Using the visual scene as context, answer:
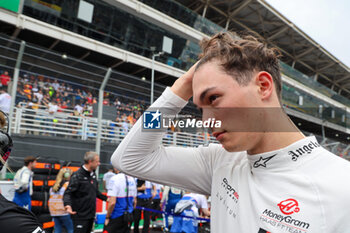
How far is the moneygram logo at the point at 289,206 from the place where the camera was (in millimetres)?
754

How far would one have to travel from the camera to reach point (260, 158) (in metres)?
0.88

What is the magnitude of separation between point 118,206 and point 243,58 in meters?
4.47

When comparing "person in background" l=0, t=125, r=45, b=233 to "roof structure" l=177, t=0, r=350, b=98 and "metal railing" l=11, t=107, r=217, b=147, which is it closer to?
"metal railing" l=11, t=107, r=217, b=147

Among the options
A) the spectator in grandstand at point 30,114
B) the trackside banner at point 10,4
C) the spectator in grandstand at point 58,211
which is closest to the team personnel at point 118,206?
the spectator in grandstand at point 58,211

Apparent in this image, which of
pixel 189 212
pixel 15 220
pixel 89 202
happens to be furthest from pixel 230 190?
pixel 89 202

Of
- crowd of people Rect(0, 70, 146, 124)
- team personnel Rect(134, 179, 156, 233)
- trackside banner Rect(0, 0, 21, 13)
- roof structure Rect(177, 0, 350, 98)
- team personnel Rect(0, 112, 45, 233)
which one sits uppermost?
roof structure Rect(177, 0, 350, 98)

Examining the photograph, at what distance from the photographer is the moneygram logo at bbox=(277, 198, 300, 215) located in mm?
754

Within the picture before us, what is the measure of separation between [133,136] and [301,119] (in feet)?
86.4

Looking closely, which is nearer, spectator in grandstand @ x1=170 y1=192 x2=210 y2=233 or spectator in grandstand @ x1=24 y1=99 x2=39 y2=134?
spectator in grandstand @ x1=170 y1=192 x2=210 y2=233

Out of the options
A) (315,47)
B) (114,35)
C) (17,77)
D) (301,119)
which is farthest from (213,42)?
(315,47)

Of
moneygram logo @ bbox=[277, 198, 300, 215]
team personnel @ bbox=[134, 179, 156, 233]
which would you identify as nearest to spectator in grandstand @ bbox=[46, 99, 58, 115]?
team personnel @ bbox=[134, 179, 156, 233]

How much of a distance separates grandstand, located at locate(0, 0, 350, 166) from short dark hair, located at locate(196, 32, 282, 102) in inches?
17.3

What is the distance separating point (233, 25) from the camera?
22.7 meters

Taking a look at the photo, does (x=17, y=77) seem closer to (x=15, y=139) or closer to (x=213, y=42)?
(x=15, y=139)
